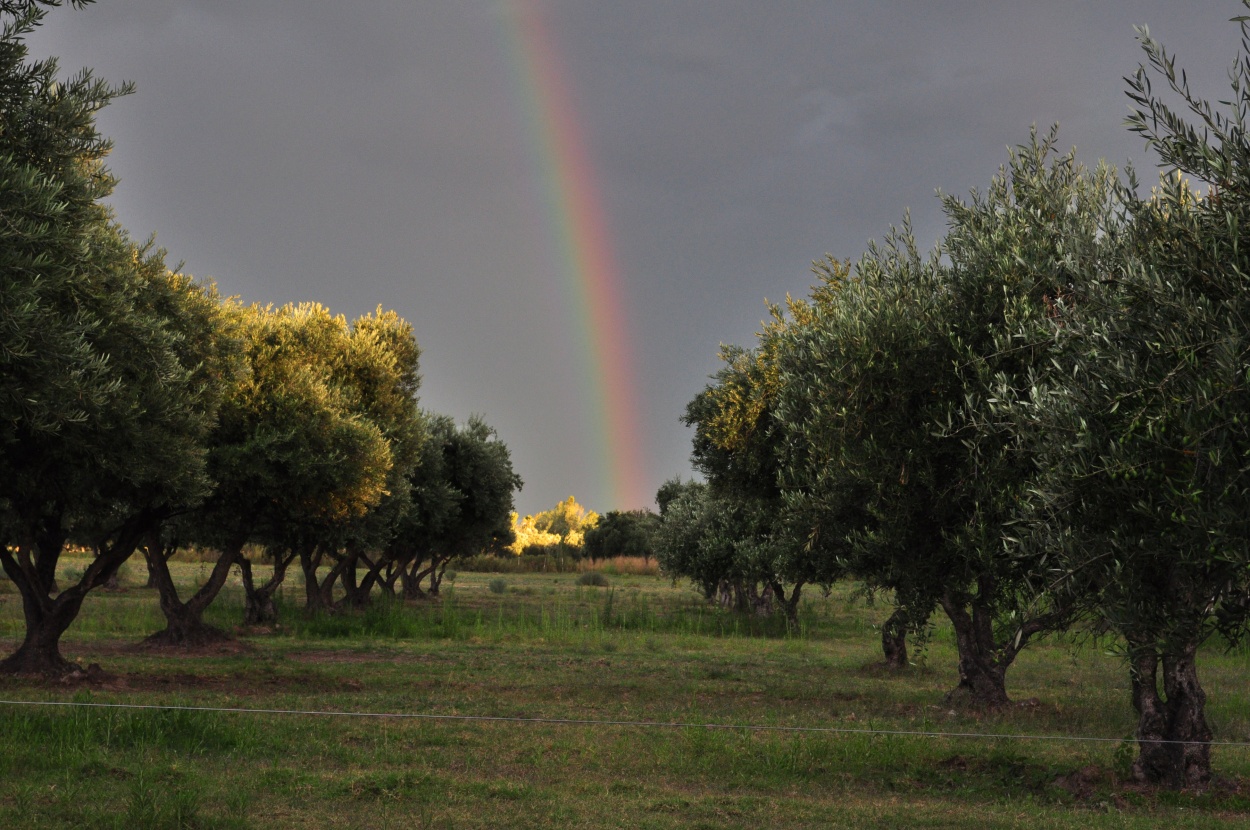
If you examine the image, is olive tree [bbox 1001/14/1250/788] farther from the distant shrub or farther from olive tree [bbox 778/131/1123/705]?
the distant shrub

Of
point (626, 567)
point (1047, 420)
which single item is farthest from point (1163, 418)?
point (626, 567)

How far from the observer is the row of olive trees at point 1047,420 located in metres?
9.53

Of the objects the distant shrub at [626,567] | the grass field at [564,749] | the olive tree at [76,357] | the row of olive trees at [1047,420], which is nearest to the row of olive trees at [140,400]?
the olive tree at [76,357]

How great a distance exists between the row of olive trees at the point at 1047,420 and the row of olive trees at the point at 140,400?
1028 centimetres

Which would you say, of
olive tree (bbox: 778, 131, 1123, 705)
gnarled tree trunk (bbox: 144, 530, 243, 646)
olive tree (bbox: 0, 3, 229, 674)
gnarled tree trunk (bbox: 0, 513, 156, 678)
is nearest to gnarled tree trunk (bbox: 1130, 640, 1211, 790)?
olive tree (bbox: 778, 131, 1123, 705)

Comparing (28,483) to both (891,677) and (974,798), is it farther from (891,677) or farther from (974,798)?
(891,677)

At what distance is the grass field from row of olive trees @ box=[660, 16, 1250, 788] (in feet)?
4.19

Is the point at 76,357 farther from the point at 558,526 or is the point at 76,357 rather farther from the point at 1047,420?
the point at 558,526

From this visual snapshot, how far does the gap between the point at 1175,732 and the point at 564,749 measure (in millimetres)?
8184

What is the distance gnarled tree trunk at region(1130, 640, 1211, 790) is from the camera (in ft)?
42.9

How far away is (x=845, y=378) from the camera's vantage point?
15859 millimetres

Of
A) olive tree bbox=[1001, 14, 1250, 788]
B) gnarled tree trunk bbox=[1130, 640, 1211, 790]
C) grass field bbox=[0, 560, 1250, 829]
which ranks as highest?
olive tree bbox=[1001, 14, 1250, 788]

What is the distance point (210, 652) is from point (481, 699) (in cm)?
1078

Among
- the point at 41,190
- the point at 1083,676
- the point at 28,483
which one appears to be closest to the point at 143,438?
the point at 28,483
